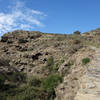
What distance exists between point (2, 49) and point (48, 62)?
8.68 meters

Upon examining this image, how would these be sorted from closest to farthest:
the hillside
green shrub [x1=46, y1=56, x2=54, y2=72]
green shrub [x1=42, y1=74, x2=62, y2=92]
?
the hillside
green shrub [x1=42, y1=74, x2=62, y2=92]
green shrub [x1=46, y1=56, x2=54, y2=72]

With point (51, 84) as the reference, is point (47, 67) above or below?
above

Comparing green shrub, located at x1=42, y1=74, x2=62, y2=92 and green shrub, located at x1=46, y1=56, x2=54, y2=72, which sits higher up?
green shrub, located at x1=46, y1=56, x2=54, y2=72

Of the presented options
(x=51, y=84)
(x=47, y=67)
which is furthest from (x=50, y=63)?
(x=51, y=84)

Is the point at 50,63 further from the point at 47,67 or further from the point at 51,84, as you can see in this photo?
the point at 51,84

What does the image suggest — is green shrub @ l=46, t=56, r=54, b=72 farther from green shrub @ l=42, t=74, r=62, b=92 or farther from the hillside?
green shrub @ l=42, t=74, r=62, b=92

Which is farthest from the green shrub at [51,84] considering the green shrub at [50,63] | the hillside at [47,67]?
the green shrub at [50,63]

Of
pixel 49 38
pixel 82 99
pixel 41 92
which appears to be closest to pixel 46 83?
pixel 41 92

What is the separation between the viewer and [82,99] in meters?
4.47

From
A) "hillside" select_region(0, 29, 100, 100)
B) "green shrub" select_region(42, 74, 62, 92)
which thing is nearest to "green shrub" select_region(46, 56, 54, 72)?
"hillside" select_region(0, 29, 100, 100)

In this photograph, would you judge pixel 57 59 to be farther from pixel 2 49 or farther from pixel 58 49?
pixel 2 49

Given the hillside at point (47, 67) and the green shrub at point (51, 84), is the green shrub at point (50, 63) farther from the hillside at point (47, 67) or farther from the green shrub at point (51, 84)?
the green shrub at point (51, 84)

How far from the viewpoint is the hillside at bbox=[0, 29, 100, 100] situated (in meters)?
6.92

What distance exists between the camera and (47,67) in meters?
15.4
